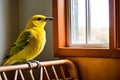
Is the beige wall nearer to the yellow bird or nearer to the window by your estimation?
the window

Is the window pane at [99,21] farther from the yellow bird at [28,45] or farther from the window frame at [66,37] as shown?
the yellow bird at [28,45]

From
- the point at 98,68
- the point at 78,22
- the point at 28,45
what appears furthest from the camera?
the point at 78,22

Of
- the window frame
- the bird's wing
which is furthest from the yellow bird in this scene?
the window frame

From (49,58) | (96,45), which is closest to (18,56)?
(49,58)

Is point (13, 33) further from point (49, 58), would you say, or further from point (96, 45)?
point (96, 45)

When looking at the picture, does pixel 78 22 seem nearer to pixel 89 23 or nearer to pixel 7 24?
pixel 89 23

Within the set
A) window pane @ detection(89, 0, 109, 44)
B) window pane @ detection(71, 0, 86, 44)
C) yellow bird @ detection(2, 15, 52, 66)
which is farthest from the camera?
window pane @ detection(71, 0, 86, 44)

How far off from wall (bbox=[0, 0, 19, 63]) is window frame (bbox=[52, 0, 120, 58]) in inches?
12.9

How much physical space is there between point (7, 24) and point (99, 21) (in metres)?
0.65

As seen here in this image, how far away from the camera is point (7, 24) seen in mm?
1965

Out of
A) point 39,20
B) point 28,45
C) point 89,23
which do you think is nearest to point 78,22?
point 89,23

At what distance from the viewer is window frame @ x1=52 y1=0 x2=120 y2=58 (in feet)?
5.41

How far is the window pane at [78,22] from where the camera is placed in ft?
6.15

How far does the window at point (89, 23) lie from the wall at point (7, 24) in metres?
0.41
